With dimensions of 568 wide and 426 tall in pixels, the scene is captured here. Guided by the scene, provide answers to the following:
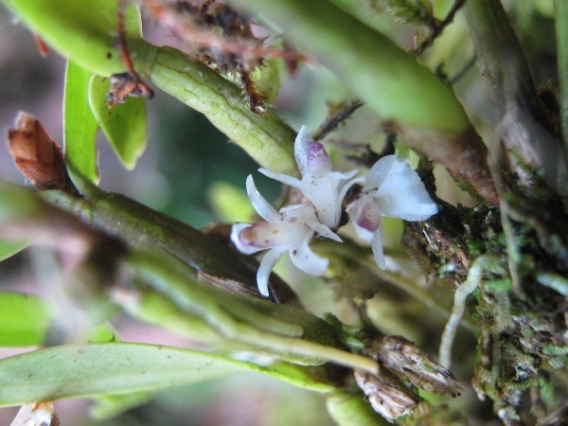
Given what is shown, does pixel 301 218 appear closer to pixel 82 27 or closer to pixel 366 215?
pixel 366 215

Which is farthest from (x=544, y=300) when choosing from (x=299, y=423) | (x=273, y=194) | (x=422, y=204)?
(x=273, y=194)

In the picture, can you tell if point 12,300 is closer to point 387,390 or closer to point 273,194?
point 387,390

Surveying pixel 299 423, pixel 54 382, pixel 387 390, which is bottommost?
pixel 299 423

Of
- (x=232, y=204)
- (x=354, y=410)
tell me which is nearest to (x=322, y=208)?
(x=354, y=410)

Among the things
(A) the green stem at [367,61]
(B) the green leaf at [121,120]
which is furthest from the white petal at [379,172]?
(B) the green leaf at [121,120]

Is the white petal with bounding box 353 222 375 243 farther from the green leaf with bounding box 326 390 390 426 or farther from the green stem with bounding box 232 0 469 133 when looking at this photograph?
the green leaf with bounding box 326 390 390 426

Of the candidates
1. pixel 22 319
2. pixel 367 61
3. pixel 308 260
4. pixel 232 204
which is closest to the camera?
pixel 367 61

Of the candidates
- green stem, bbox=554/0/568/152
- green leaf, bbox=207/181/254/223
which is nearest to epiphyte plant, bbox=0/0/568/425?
green stem, bbox=554/0/568/152

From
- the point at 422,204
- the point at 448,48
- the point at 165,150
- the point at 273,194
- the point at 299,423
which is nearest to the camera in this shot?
the point at 422,204
